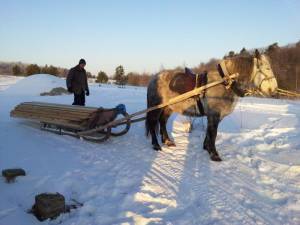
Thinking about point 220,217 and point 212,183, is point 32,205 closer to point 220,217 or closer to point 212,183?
point 220,217

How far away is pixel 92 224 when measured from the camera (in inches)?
158

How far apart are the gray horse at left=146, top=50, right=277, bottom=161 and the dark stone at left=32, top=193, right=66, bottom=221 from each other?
11.3ft

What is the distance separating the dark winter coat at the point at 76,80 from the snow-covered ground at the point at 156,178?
153cm

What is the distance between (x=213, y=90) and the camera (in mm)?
7086

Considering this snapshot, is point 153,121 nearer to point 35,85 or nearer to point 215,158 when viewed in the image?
point 215,158

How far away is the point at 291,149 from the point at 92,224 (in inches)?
201

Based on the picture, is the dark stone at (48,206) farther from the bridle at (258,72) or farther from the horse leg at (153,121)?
the bridle at (258,72)

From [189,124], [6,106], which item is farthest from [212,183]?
[6,106]

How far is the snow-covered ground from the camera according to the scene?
435 cm

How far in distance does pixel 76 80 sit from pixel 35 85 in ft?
43.7

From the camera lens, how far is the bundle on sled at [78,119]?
311 inches

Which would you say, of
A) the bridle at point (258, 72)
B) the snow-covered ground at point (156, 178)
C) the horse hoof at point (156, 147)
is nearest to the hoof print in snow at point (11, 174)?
the snow-covered ground at point (156, 178)

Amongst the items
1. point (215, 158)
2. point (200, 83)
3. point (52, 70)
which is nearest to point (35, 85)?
point (200, 83)

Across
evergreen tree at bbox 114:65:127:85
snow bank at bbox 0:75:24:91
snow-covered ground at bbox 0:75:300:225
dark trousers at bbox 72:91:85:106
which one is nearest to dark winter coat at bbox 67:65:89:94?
dark trousers at bbox 72:91:85:106
